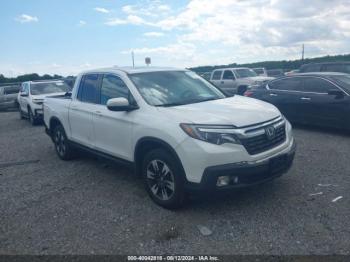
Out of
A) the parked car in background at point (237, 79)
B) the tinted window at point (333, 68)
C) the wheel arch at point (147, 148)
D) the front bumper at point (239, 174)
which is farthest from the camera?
the parked car in background at point (237, 79)

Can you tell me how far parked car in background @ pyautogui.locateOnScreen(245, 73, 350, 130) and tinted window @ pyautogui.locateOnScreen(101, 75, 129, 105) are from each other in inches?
220

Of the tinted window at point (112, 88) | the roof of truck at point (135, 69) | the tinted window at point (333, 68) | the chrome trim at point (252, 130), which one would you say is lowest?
the chrome trim at point (252, 130)

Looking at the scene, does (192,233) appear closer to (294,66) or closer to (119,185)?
(119,185)

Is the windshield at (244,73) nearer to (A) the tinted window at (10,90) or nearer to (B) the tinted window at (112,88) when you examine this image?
(A) the tinted window at (10,90)

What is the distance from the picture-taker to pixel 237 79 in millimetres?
18875

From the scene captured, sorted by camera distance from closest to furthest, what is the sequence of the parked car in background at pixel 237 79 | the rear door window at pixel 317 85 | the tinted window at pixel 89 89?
the tinted window at pixel 89 89 → the rear door window at pixel 317 85 → the parked car in background at pixel 237 79

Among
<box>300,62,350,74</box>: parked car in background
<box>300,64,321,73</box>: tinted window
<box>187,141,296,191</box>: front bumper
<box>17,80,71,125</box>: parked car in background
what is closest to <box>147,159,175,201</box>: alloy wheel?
<box>187,141,296,191</box>: front bumper

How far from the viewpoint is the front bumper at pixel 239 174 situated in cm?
391

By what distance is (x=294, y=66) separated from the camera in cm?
4250

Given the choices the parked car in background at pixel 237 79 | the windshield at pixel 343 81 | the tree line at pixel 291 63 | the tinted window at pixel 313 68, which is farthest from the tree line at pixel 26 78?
the windshield at pixel 343 81

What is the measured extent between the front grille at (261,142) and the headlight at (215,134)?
0.50 ft

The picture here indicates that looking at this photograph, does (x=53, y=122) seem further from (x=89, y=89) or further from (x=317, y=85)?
(x=317, y=85)

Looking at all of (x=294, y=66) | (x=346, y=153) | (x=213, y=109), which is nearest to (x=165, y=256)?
(x=213, y=109)

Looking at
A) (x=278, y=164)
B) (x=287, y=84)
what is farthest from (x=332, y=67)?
(x=278, y=164)
